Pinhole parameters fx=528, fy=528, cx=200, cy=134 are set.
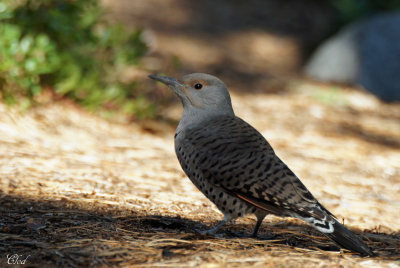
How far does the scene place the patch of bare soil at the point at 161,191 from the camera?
3.03 metres

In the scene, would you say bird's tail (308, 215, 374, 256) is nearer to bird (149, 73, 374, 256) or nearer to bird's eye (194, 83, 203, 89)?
bird (149, 73, 374, 256)

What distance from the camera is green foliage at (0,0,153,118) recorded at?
5.61 metres

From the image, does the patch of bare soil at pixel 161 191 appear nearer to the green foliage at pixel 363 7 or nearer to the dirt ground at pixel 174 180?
the dirt ground at pixel 174 180

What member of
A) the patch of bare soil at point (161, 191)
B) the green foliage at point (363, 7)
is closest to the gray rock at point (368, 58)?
the green foliage at point (363, 7)

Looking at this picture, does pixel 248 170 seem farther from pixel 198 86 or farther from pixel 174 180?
pixel 174 180

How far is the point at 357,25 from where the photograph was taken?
1040 centimetres

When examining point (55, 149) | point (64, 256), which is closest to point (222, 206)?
point (64, 256)

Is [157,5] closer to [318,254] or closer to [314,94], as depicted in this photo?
[314,94]

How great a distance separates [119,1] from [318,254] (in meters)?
9.62

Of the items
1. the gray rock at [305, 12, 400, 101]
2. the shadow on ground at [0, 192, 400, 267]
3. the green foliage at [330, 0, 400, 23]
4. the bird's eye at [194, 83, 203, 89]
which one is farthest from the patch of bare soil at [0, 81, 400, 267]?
the green foliage at [330, 0, 400, 23]

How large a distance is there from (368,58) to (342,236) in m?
7.34

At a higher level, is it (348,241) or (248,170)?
(248,170)

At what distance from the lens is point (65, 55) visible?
619 cm

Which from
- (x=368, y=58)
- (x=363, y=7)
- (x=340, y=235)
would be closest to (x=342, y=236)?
(x=340, y=235)
